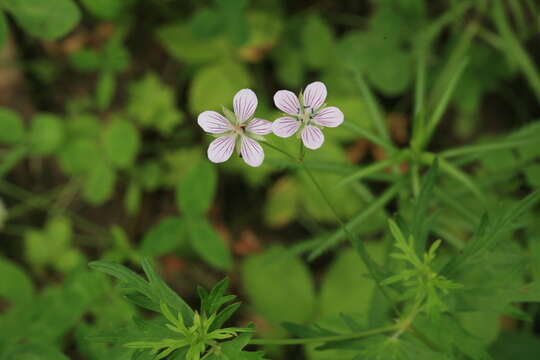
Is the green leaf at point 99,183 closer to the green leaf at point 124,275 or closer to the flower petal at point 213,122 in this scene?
the green leaf at point 124,275

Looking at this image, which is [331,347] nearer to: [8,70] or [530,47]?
[530,47]

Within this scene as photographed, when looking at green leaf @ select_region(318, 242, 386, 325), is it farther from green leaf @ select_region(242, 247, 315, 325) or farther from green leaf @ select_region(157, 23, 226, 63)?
green leaf @ select_region(157, 23, 226, 63)

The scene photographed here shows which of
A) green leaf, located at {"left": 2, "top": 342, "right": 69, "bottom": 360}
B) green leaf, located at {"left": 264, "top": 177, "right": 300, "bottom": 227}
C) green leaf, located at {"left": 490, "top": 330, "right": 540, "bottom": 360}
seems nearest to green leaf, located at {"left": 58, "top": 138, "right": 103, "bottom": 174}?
green leaf, located at {"left": 264, "top": 177, "right": 300, "bottom": 227}

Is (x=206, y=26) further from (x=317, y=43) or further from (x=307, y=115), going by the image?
(x=307, y=115)

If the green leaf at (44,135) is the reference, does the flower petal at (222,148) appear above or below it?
below

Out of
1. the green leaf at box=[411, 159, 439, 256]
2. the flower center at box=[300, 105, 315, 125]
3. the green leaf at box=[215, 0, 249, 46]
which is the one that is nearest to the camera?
the flower center at box=[300, 105, 315, 125]

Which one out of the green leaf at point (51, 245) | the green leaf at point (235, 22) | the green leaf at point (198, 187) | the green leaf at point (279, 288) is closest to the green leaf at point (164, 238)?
the green leaf at point (198, 187)

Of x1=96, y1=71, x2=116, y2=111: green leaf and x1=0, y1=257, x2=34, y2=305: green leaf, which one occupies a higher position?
x1=96, y1=71, x2=116, y2=111: green leaf
